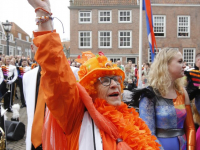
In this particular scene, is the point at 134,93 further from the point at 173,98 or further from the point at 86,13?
the point at 86,13

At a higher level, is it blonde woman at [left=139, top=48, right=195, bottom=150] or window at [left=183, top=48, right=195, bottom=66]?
window at [left=183, top=48, right=195, bottom=66]

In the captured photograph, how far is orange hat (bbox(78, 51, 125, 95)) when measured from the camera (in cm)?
165

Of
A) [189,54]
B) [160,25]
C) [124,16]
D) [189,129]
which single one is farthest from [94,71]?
[189,54]

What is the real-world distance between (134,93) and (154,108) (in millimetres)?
282

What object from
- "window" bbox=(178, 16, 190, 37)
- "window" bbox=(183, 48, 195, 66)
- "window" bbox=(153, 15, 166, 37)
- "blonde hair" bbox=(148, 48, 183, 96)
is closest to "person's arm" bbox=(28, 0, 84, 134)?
"blonde hair" bbox=(148, 48, 183, 96)

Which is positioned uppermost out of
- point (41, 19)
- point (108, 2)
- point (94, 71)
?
point (108, 2)

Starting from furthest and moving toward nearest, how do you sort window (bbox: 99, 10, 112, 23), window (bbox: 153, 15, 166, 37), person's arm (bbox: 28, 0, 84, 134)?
window (bbox: 99, 10, 112, 23) < window (bbox: 153, 15, 166, 37) < person's arm (bbox: 28, 0, 84, 134)

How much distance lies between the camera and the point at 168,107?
2.35 metres

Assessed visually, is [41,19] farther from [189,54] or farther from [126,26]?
[189,54]

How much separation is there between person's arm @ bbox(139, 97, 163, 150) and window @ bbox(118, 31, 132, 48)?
73.2ft

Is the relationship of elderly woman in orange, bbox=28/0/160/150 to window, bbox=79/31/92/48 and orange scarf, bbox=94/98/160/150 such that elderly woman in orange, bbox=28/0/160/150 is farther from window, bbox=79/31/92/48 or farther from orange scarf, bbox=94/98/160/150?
window, bbox=79/31/92/48

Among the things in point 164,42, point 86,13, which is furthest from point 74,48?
point 164,42

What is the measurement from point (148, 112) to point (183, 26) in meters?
24.2

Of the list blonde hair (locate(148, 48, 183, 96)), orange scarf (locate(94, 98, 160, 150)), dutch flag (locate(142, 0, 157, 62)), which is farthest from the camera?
dutch flag (locate(142, 0, 157, 62))
